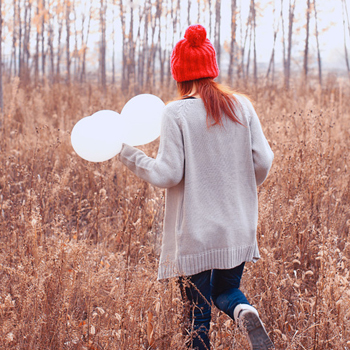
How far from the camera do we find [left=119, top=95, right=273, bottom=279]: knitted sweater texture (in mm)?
1534

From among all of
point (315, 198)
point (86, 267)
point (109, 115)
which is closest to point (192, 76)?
point (109, 115)

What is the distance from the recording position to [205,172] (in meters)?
1.59

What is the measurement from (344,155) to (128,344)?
10.5 feet

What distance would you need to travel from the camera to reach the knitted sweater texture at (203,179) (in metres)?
1.53

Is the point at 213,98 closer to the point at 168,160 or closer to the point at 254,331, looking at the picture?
the point at 168,160

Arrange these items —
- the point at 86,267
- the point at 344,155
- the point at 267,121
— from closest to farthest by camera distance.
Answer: the point at 86,267 < the point at 344,155 < the point at 267,121

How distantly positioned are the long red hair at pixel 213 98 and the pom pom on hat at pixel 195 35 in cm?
16

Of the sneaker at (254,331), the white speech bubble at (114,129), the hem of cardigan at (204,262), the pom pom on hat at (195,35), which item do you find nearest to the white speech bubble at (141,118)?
the white speech bubble at (114,129)

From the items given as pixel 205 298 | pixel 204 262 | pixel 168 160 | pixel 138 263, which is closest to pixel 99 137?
pixel 168 160

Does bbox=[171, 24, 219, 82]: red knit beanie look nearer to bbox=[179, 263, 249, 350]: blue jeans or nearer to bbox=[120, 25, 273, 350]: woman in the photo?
bbox=[120, 25, 273, 350]: woman

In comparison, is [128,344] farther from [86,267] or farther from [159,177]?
[159,177]

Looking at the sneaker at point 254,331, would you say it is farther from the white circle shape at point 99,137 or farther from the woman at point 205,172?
the white circle shape at point 99,137

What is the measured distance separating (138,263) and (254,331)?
1142 mm

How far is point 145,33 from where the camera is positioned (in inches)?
531
